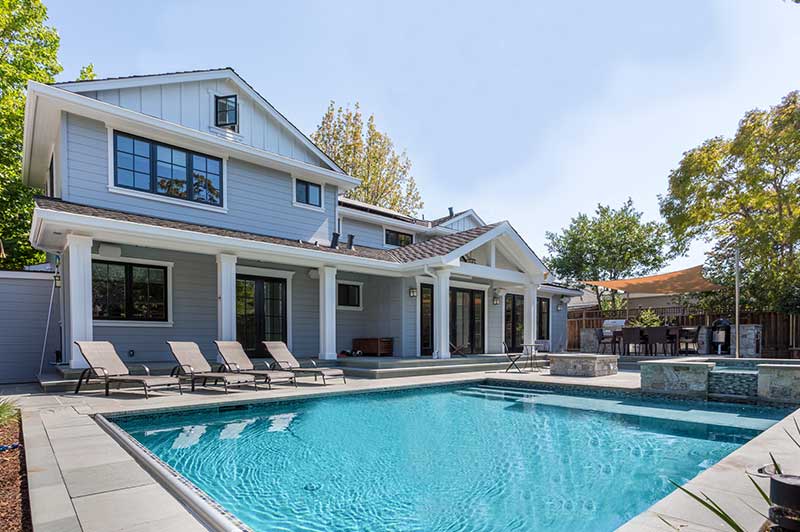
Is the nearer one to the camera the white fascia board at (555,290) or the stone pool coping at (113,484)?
the stone pool coping at (113,484)

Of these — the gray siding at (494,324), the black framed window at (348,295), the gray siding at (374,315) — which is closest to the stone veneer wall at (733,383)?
the gray siding at (374,315)

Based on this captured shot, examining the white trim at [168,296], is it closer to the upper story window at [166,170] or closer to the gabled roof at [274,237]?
the gabled roof at [274,237]

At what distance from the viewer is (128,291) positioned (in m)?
11.0

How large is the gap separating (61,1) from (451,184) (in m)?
20.2

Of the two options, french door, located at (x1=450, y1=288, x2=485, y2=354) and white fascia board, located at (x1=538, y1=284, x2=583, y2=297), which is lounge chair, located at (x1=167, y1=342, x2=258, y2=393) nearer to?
french door, located at (x1=450, y1=288, x2=485, y2=354)

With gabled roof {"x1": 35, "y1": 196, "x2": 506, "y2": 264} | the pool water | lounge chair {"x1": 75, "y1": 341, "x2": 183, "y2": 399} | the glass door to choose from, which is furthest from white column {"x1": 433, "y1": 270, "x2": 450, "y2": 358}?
lounge chair {"x1": 75, "y1": 341, "x2": 183, "y2": 399}

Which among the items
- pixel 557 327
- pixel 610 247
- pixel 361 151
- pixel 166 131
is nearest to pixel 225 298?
pixel 166 131

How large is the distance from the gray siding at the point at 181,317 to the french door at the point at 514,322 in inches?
444

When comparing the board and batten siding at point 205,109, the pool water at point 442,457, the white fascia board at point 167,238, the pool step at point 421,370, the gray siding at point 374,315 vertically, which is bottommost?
the pool step at point 421,370

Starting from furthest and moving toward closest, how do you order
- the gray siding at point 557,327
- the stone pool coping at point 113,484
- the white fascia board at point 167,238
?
1. the gray siding at point 557,327
2. the white fascia board at point 167,238
3. the stone pool coping at point 113,484

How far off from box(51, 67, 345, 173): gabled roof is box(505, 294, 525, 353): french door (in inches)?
350

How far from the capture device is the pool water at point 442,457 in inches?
160

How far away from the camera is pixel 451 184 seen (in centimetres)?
2900

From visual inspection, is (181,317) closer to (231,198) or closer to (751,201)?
(231,198)
